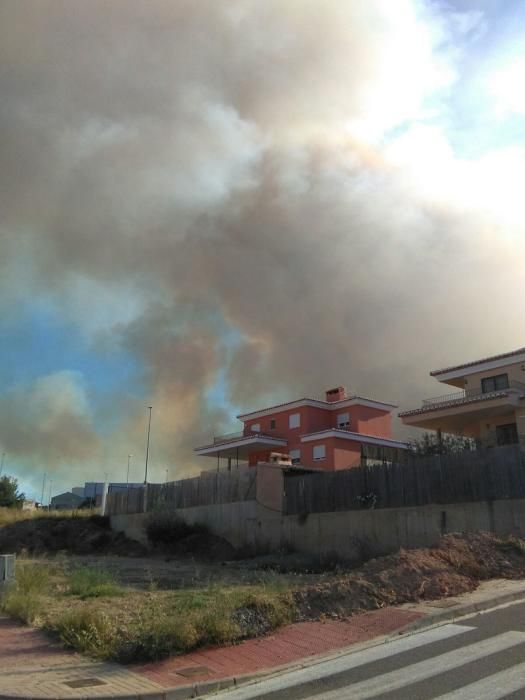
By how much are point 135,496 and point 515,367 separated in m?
25.3

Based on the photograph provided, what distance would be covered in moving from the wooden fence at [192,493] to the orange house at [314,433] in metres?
13.9

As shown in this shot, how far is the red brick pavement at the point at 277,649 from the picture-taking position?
6.80 metres

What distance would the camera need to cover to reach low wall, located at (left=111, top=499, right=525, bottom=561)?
62.7ft

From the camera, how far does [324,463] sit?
159ft

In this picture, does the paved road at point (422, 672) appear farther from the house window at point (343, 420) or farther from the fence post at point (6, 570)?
the house window at point (343, 420)

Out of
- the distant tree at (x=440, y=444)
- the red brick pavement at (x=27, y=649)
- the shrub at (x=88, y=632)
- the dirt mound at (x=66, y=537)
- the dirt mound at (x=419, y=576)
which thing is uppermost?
the distant tree at (x=440, y=444)

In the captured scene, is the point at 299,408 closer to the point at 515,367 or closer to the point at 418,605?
the point at 515,367

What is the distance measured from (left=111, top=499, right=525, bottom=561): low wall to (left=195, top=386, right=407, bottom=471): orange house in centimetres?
1943

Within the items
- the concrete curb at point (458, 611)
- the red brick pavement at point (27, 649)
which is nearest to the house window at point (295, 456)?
the concrete curb at point (458, 611)

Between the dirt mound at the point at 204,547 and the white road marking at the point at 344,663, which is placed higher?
the dirt mound at the point at 204,547

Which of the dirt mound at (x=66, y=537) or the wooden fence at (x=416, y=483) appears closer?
the wooden fence at (x=416, y=483)

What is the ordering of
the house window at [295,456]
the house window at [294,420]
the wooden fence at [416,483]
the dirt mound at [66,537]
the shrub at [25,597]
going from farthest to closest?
the house window at [294,420] → the house window at [295,456] → the dirt mound at [66,537] → the wooden fence at [416,483] → the shrub at [25,597]

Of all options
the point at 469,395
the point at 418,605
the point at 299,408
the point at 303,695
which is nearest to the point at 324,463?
the point at 299,408

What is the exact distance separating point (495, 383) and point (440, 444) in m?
5.39
